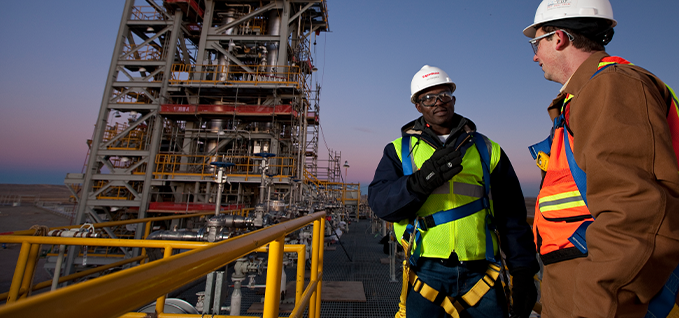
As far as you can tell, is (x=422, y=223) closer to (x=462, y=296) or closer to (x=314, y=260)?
(x=462, y=296)

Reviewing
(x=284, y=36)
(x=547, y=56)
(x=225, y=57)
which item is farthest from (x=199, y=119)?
(x=547, y=56)

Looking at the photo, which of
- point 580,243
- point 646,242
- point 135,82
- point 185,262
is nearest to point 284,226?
point 185,262

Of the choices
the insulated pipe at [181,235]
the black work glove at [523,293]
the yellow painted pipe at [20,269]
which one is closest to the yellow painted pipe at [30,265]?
the yellow painted pipe at [20,269]

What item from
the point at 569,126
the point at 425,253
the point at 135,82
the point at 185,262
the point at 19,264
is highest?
the point at 135,82

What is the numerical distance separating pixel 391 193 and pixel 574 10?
1220 mm

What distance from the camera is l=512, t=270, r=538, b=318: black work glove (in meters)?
1.75

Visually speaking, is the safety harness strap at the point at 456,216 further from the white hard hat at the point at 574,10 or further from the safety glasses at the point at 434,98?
the white hard hat at the point at 574,10

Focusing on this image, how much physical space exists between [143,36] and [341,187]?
13.2 metres

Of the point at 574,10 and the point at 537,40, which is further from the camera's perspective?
the point at 537,40

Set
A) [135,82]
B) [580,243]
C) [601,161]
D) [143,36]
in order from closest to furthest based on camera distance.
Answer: [601,161] → [580,243] → [135,82] → [143,36]

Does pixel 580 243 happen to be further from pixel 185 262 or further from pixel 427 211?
pixel 185 262

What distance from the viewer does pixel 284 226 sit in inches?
62.1

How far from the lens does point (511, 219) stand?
1929mm

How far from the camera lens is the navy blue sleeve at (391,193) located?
1726 mm
